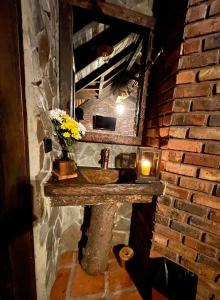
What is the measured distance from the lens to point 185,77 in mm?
1305

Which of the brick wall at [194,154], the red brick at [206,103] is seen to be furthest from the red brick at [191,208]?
the red brick at [206,103]

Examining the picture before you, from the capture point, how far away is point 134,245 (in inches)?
81.7

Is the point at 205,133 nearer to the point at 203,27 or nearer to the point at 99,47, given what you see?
the point at 203,27

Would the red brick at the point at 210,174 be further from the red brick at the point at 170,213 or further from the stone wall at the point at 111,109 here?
the stone wall at the point at 111,109

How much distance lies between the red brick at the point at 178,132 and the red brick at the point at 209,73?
0.41 metres

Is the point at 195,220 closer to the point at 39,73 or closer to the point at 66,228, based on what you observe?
the point at 66,228

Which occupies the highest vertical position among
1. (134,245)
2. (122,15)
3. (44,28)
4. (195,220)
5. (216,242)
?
(122,15)

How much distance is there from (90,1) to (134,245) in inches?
112

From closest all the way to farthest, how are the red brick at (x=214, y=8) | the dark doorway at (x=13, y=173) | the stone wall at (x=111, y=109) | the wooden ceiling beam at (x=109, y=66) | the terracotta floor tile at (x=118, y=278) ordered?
the dark doorway at (x=13, y=173)
the red brick at (x=214, y=8)
the terracotta floor tile at (x=118, y=278)
the wooden ceiling beam at (x=109, y=66)
the stone wall at (x=111, y=109)

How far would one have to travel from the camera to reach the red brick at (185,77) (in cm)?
128

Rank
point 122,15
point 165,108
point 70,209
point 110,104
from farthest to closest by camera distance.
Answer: point 110,104 → point 70,209 → point 122,15 → point 165,108

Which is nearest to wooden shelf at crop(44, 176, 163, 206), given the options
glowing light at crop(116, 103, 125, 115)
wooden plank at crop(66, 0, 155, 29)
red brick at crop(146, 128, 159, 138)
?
red brick at crop(146, 128, 159, 138)

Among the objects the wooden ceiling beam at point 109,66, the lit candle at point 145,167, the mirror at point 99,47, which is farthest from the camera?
the wooden ceiling beam at point 109,66

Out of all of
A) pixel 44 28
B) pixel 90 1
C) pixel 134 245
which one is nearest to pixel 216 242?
pixel 134 245
